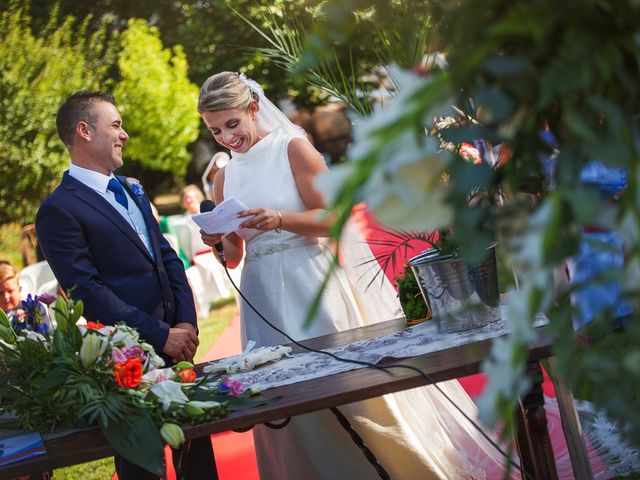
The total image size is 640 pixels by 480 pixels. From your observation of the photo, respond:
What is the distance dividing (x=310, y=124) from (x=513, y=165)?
76.6 feet

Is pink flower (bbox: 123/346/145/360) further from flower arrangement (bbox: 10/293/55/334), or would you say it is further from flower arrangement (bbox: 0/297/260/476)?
flower arrangement (bbox: 10/293/55/334)

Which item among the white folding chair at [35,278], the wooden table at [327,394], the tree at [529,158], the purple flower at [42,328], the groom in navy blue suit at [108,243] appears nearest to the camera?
the tree at [529,158]

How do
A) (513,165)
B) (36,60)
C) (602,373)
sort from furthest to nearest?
(36,60)
(513,165)
(602,373)

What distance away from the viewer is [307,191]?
12.8 feet

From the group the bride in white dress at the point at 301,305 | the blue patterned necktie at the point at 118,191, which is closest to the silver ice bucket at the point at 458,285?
the bride in white dress at the point at 301,305

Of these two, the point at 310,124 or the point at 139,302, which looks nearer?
the point at 139,302

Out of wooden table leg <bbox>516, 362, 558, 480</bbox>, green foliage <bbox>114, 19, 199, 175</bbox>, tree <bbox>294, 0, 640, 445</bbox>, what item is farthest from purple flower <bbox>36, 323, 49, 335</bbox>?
green foliage <bbox>114, 19, 199, 175</bbox>

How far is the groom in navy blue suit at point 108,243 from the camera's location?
346 centimetres

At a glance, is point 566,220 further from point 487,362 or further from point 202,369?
point 202,369

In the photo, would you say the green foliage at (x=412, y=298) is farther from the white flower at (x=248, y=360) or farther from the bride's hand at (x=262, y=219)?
the bride's hand at (x=262, y=219)

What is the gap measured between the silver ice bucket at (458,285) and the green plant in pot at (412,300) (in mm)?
298

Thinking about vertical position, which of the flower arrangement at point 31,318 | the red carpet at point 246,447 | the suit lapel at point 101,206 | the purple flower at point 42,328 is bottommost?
the red carpet at point 246,447

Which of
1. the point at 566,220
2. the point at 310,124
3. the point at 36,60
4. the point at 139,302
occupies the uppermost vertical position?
the point at 36,60

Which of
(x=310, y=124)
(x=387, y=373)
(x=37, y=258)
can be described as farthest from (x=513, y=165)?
(x=310, y=124)
